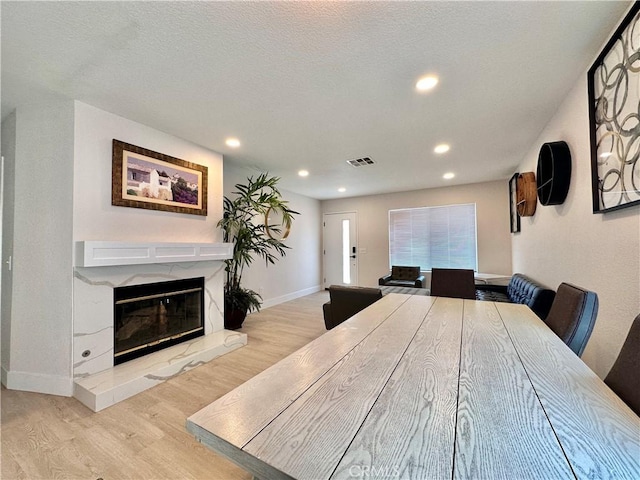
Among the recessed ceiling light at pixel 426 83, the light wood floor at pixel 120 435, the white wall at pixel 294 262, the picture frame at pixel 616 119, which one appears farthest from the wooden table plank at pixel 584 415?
the white wall at pixel 294 262

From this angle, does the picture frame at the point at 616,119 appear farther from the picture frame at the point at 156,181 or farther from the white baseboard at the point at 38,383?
the white baseboard at the point at 38,383

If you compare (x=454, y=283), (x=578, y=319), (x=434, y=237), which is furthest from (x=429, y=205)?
(x=578, y=319)

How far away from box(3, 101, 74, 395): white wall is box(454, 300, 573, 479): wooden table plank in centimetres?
286

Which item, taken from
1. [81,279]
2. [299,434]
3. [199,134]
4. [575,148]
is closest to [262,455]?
[299,434]

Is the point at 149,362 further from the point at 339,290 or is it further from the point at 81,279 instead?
the point at 339,290

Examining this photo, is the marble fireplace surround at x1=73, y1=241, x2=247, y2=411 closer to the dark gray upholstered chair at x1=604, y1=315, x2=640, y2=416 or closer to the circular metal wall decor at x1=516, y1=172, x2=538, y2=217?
the dark gray upholstered chair at x1=604, y1=315, x2=640, y2=416

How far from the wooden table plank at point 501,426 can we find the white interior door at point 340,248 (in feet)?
18.3

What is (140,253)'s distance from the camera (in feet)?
8.05

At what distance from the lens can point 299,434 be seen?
1.89 feet

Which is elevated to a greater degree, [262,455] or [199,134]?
[199,134]

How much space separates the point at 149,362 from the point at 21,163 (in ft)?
6.97

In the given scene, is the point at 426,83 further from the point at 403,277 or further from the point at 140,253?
the point at 403,277

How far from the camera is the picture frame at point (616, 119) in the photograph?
1296 millimetres

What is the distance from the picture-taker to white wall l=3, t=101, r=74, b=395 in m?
2.18
